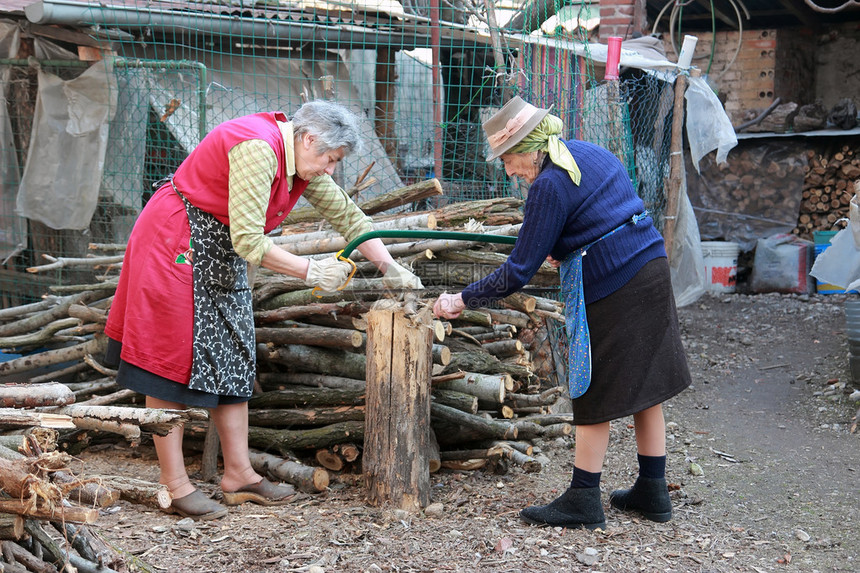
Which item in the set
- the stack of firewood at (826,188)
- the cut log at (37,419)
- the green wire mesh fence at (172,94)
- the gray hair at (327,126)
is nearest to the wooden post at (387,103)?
the green wire mesh fence at (172,94)

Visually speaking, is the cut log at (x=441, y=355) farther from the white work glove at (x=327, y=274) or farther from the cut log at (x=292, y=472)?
the white work glove at (x=327, y=274)

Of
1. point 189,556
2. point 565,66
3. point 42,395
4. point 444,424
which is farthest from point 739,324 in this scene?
point 42,395

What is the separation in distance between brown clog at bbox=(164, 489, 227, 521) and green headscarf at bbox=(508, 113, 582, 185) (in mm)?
2069

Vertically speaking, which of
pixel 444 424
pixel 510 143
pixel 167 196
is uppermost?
pixel 510 143

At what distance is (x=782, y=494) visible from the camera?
414 cm

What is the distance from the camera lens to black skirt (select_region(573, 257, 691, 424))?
11.2ft

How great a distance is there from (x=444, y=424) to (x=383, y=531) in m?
0.96

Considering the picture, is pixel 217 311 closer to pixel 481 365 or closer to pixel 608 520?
pixel 481 365

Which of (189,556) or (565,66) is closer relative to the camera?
(189,556)

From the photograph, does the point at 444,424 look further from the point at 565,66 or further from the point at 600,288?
the point at 565,66

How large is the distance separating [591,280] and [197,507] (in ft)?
6.59

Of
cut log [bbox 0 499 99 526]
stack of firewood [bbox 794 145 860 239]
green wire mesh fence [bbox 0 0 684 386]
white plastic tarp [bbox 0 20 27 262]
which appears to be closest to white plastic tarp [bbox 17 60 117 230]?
green wire mesh fence [bbox 0 0 684 386]

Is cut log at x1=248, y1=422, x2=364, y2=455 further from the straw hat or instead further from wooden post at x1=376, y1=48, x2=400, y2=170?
wooden post at x1=376, y1=48, x2=400, y2=170

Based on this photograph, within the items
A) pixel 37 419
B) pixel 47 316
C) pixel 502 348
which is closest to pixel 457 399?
pixel 502 348
